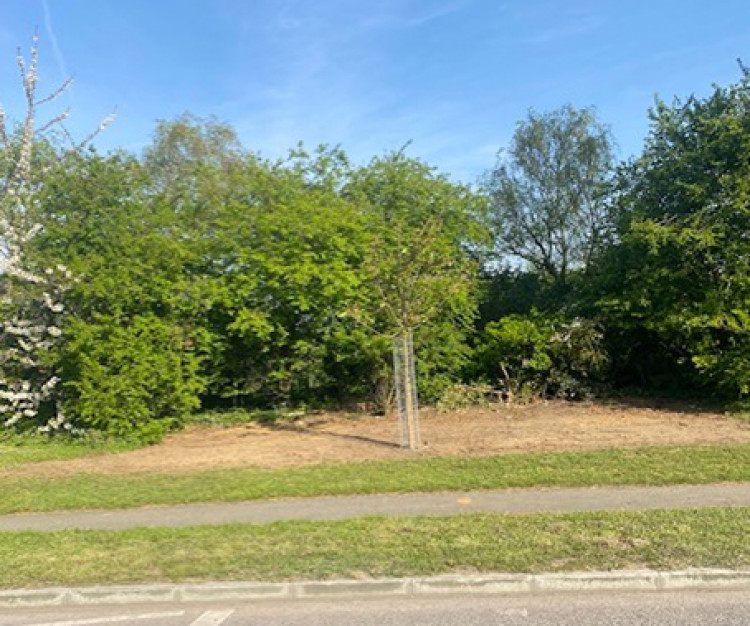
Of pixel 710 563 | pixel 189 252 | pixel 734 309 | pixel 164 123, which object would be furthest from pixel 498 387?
pixel 164 123

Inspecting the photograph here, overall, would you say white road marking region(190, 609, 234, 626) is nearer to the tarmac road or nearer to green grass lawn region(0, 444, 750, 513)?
the tarmac road

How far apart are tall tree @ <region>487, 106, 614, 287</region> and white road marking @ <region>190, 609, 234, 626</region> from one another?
18335mm

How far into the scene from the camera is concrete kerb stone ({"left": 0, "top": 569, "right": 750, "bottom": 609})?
4562 millimetres

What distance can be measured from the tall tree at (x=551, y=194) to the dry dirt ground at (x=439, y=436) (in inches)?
361

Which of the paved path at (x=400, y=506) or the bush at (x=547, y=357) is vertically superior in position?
the bush at (x=547, y=357)

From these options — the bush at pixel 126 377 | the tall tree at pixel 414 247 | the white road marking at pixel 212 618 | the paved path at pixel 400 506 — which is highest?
the tall tree at pixel 414 247

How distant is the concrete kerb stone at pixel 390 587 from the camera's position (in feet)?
15.0

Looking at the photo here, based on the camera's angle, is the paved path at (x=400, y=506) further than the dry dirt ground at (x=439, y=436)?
No

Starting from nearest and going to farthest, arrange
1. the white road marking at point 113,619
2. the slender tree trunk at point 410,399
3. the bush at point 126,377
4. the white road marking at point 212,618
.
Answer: the white road marking at point 212,618, the white road marking at point 113,619, the slender tree trunk at point 410,399, the bush at point 126,377

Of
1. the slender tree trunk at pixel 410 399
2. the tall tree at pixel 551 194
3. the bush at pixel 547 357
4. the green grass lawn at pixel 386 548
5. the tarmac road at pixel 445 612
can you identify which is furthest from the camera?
the tall tree at pixel 551 194

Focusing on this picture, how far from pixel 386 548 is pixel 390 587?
27.4 inches

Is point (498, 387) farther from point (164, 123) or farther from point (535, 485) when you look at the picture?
point (164, 123)

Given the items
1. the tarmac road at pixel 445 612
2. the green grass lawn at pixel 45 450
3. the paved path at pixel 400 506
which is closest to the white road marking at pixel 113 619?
the tarmac road at pixel 445 612

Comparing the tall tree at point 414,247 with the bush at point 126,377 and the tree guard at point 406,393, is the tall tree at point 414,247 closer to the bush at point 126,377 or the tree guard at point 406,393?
the tree guard at point 406,393
